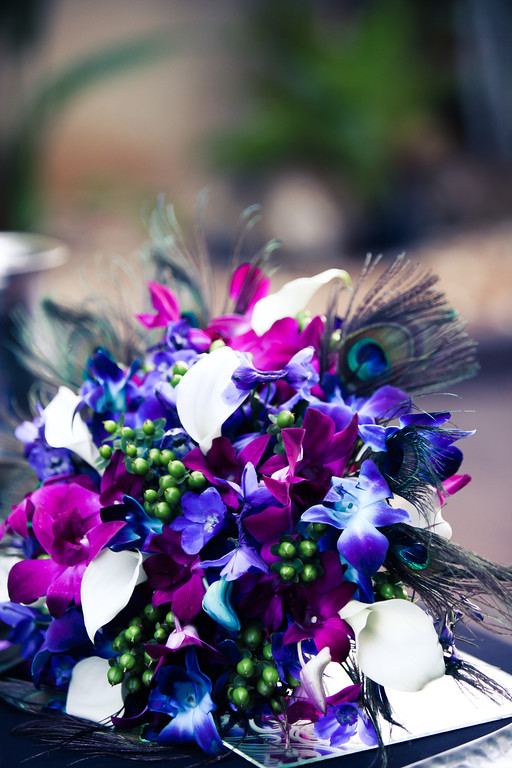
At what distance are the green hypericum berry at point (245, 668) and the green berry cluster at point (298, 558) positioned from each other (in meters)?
0.05

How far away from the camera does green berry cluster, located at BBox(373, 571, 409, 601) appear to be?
419mm

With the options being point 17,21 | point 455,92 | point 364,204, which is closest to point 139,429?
point 17,21

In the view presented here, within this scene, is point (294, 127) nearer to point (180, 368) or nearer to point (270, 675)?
point (180, 368)

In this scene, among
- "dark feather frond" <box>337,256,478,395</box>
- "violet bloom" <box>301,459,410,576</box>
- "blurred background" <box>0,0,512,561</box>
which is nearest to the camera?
"violet bloom" <box>301,459,410,576</box>

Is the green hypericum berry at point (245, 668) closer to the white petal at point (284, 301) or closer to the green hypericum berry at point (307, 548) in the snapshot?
the green hypericum berry at point (307, 548)

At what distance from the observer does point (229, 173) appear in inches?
162

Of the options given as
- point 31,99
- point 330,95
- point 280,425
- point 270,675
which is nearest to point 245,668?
point 270,675

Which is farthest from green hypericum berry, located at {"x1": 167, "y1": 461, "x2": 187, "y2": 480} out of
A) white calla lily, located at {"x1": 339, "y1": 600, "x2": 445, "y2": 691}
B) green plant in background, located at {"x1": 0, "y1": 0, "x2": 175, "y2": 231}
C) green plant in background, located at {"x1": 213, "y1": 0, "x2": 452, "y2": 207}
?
green plant in background, located at {"x1": 213, "y1": 0, "x2": 452, "y2": 207}

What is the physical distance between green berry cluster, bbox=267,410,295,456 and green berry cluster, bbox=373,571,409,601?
8 cm

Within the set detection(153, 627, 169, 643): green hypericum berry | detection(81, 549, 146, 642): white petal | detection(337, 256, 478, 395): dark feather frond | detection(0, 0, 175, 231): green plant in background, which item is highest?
detection(0, 0, 175, 231): green plant in background

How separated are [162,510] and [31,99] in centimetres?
337

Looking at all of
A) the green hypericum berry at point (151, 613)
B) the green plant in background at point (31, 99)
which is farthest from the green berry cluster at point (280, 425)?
the green plant in background at point (31, 99)

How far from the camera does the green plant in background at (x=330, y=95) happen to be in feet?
12.9

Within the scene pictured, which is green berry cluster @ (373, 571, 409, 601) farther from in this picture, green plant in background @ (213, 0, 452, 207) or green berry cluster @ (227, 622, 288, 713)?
green plant in background @ (213, 0, 452, 207)
